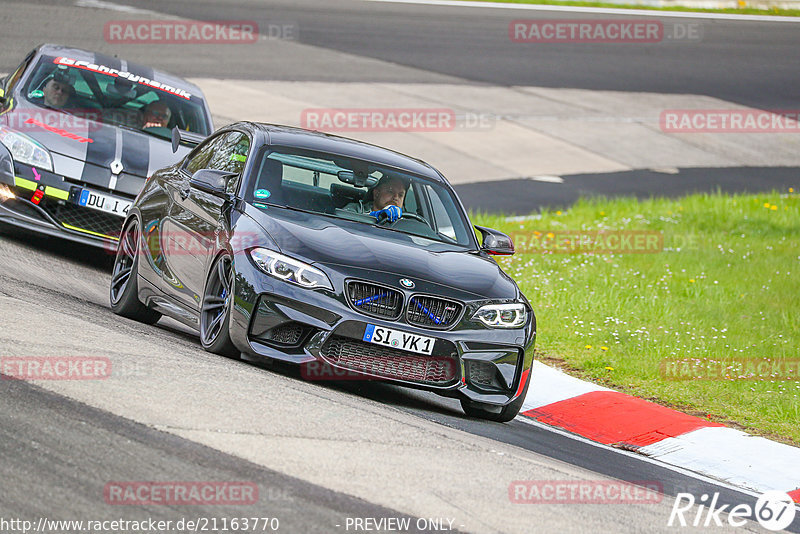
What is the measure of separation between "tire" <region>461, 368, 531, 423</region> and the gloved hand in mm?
1342

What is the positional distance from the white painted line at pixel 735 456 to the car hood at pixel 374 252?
1.45m

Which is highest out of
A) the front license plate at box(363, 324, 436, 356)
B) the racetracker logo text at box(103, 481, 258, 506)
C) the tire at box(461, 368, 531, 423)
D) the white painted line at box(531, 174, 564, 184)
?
the racetracker logo text at box(103, 481, 258, 506)

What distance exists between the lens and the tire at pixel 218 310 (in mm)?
7379

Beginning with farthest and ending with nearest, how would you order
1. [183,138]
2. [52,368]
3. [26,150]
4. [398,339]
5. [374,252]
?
1. [183,138]
2. [26,150]
3. [374,252]
4. [398,339]
5. [52,368]

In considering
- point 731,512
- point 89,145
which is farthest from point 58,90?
point 731,512

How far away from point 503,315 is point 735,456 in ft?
5.80

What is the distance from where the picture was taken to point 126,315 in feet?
29.7

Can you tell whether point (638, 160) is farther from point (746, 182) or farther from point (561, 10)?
point (561, 10)

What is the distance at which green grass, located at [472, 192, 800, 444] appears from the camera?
950cm

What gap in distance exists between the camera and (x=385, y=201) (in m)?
8.34

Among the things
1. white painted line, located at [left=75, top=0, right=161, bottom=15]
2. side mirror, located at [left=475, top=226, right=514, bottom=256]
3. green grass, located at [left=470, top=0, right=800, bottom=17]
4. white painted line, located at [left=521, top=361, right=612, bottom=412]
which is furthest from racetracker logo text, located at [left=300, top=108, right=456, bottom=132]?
green grass, located at [left=470, top=0, right=800, bottom=17]

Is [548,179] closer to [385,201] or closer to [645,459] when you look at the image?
[385,201]

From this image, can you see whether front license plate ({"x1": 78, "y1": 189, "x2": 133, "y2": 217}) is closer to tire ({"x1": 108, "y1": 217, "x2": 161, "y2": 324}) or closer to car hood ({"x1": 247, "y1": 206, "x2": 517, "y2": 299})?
tire ({"x1": 108, "y1": 217, "x2": 161, "y2": 324})

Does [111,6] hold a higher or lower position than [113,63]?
lower
